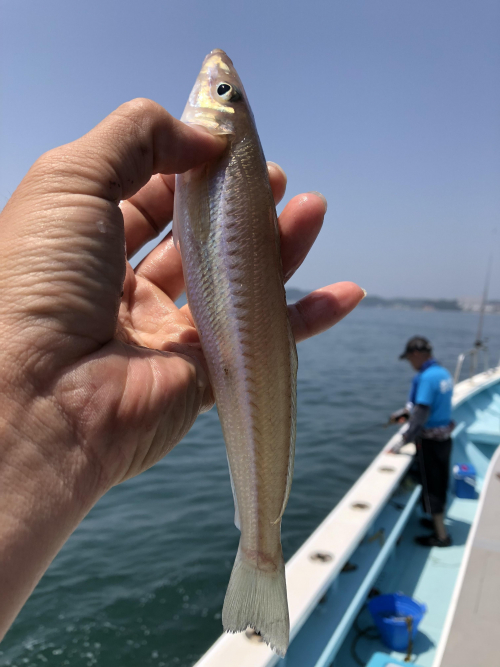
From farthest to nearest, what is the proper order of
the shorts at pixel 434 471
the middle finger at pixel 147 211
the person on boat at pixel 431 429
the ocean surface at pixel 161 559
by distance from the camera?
1. the person on boat at pixel 431 429
2. the shorts at pixel 434 471
3. the ocean surface at pixel 161 559
4. the middle finger at pixel 147 211

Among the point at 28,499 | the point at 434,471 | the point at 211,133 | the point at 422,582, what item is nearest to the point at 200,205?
the point at 211,133

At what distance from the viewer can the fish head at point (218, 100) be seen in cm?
234

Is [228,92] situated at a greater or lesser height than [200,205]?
greater

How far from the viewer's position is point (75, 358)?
1833 millimetres

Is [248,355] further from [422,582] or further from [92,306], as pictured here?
[422,582]

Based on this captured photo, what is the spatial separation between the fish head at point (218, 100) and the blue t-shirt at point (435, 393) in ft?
21.2

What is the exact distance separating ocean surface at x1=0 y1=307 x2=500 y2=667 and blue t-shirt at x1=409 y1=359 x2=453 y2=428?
10.8 feet

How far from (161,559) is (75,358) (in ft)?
22.9

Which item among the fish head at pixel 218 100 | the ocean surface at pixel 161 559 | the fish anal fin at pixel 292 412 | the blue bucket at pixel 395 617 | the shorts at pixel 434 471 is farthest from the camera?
the shorts at pixel 434 471

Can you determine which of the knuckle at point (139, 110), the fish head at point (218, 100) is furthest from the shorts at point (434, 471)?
the knuckle at point (139, 110)

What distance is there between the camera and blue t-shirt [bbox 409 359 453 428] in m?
7.85

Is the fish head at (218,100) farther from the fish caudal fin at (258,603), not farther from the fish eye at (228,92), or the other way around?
the fish caudal fin at (258,603)

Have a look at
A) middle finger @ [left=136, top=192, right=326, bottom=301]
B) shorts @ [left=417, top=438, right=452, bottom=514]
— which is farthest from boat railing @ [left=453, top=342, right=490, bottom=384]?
middle finger @ [left=136, top=192, right=326, bottom=301]

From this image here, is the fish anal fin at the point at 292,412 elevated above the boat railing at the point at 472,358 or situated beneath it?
elevated above
